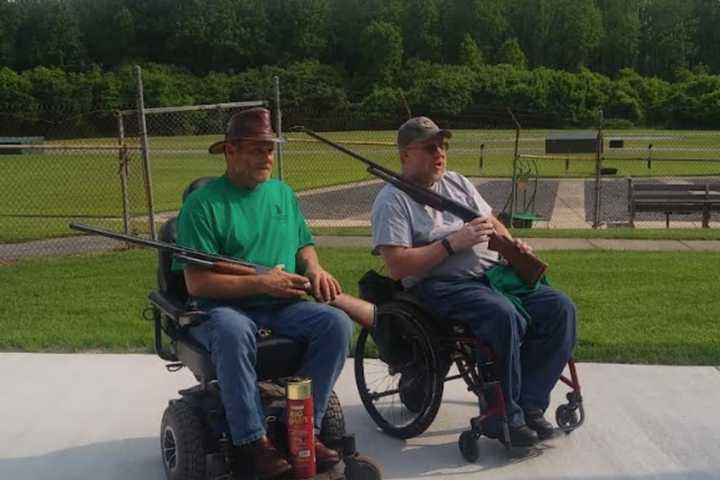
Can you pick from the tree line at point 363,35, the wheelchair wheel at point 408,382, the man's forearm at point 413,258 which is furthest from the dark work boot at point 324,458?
the tree line at point 363,35

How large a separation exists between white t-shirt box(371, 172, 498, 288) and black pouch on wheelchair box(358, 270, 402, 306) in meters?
0.08

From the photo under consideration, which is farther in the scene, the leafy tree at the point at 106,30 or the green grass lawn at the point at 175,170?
the leafy tree at the point at 106,30

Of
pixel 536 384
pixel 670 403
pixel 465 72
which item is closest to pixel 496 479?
pixel 536 384

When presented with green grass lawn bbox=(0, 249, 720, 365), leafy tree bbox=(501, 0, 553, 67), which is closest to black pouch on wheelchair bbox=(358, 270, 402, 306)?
green grass lawn bbox=(0, 249, 720, 365)

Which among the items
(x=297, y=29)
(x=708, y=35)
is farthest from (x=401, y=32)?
(x=708, y=35)

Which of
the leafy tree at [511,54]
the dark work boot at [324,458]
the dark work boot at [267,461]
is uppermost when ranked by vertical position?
the leafy tree at [511,54]

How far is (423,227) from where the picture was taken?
13.7 ft

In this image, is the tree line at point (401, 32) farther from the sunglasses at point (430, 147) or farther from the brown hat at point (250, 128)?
the brown hat at point (250, 128)

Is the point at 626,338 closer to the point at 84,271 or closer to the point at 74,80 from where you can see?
the point at 84,271

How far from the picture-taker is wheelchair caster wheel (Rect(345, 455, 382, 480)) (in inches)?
138

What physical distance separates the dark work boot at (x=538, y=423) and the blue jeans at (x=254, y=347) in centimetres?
98

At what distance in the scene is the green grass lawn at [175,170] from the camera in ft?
50.9

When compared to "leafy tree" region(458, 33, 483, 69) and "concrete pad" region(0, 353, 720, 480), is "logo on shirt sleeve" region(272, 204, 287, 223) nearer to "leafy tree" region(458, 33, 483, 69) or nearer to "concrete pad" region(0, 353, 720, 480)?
"concrete pad" region(0, 353, 720, 480)

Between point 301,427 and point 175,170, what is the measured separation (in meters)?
25.9
